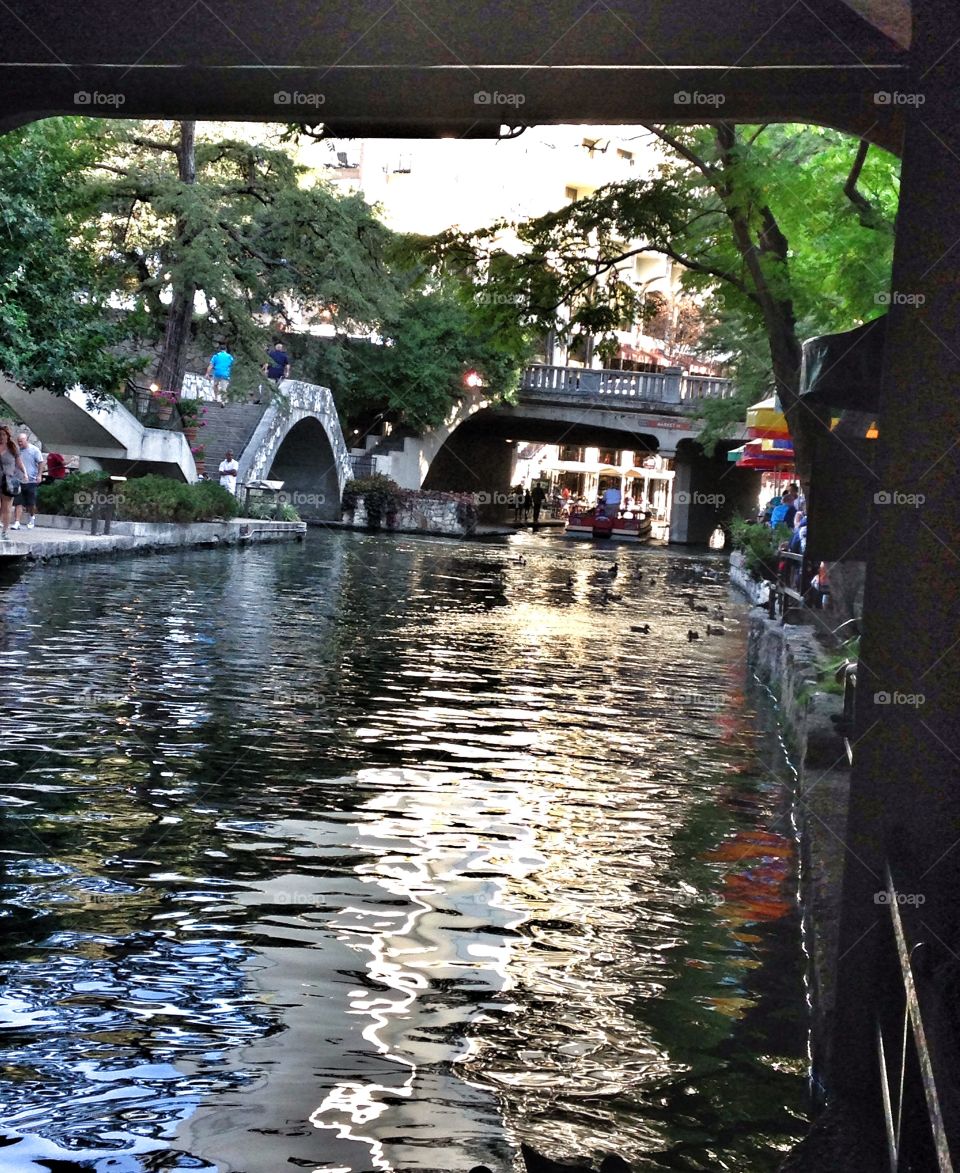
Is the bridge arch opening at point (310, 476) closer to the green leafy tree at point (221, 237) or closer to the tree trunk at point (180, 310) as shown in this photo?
the green leafy tree at point (221, 237)

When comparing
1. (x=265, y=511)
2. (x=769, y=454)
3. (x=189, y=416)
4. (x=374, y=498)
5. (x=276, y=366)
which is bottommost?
(x=265, y=511)

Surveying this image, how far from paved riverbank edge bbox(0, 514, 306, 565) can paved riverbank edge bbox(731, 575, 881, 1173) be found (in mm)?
13378

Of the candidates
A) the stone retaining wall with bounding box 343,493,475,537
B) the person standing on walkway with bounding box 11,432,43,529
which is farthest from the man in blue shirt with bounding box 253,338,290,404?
the person standing on walkway with bounding box 11,432,43,529

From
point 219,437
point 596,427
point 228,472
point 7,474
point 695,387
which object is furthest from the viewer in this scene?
point 596,427

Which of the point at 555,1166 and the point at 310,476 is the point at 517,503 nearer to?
the point at 310,476

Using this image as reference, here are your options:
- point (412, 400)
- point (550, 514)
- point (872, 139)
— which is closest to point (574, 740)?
point (872, 139)

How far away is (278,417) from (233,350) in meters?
5.66

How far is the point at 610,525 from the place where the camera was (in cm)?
6197

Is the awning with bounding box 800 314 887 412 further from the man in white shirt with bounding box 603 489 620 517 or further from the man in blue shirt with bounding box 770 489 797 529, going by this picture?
the man in white shirt with bounding box 603 489 620 517

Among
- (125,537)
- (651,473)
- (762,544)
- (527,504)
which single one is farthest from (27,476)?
(651,473)

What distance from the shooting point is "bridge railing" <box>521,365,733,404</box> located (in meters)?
63.4

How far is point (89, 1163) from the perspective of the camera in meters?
4.75

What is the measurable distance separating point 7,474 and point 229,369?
18.5m

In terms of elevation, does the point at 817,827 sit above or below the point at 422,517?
below
